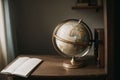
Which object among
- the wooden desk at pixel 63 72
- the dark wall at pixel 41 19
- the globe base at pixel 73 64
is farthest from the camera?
the dark wall at pixel 41 19

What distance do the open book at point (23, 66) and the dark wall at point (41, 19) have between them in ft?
1.38

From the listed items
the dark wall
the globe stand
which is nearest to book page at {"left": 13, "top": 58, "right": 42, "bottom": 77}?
the globe stand

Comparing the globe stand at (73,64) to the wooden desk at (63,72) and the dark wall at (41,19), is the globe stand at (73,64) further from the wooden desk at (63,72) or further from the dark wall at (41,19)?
the dark wall at (41,19)

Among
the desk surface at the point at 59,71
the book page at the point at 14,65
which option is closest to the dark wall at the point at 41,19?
the book page at the point at 14,65

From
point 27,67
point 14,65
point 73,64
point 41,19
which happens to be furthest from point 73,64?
point 41,19

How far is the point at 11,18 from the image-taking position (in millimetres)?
2156

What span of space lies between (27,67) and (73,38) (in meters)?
0.38

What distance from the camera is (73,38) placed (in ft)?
5.71

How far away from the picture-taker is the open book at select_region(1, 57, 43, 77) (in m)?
1.73

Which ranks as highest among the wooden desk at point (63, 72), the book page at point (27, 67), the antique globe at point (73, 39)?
the antique globe at point (73, 39)

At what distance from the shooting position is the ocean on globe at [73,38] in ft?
5.72

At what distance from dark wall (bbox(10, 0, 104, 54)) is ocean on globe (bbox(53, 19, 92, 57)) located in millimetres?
589

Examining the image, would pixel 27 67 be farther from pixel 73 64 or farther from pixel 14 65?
pixel 73 64
